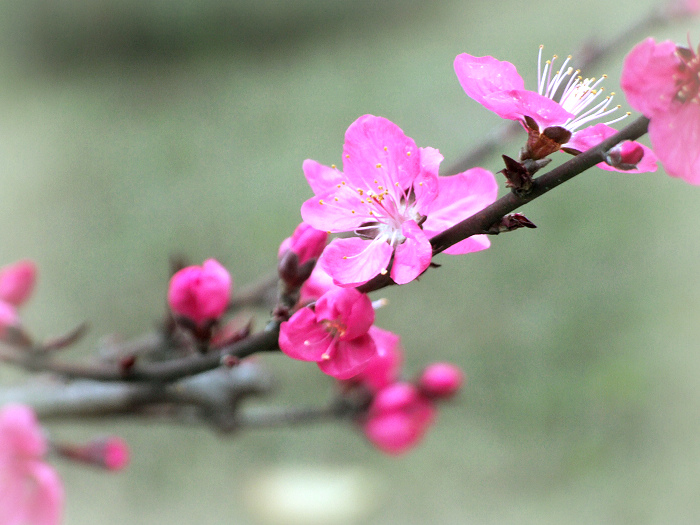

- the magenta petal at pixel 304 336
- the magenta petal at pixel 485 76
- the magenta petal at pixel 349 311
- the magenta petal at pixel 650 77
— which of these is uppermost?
the magenta petal at pixel 650 77

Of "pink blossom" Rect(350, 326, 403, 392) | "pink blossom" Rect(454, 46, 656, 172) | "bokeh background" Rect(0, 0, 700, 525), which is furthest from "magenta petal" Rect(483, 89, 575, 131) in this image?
"bokeh background" Rect(0, 0, 700, 525)

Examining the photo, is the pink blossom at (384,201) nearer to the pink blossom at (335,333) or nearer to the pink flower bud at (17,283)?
the pink blossom at (335,333)

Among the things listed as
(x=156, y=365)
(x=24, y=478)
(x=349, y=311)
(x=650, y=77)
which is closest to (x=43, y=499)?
(x=24, y=478)

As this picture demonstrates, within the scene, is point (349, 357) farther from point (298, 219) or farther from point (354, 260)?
point (298, 219)

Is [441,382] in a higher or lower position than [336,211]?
lower

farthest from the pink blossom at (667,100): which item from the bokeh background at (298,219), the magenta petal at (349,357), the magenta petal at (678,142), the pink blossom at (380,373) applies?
the bokeh background at (298,219)

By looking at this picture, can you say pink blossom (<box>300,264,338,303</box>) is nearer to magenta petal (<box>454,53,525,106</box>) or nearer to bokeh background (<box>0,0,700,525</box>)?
magenta petal (<box>454,53,525,106</box>)
